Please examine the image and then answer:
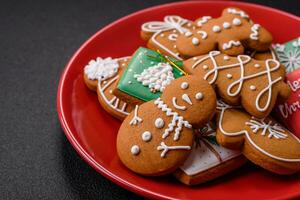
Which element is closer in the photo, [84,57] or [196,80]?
[196,80]

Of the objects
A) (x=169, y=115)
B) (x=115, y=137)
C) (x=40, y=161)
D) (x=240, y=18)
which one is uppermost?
(x=240, y=18)

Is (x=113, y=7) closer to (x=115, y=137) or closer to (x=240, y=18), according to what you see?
(x=240, y=18)

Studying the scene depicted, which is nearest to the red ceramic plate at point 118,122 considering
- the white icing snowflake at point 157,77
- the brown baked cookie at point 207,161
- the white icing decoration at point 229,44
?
the brown baked cookie at point 207,161

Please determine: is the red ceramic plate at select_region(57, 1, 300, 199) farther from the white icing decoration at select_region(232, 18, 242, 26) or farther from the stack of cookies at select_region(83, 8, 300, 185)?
the white icing decoration at select_region(232, 18, 242, 26)

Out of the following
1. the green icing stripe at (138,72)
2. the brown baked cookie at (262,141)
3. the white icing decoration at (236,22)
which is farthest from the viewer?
the white icing decoration at (236,22)

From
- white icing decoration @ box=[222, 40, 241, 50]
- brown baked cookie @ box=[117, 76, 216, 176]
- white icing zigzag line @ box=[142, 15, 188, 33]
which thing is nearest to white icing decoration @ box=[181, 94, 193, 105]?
brown baked cookie @ box=[117, 76, 216, 176]

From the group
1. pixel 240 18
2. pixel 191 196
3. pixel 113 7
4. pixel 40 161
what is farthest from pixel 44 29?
pixel 191 196

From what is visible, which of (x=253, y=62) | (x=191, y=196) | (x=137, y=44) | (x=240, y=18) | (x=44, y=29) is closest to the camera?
(x=191, y=196)

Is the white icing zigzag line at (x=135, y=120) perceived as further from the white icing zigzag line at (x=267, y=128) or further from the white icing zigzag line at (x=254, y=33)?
the white icing zigzag line at (x=254, y=33)
